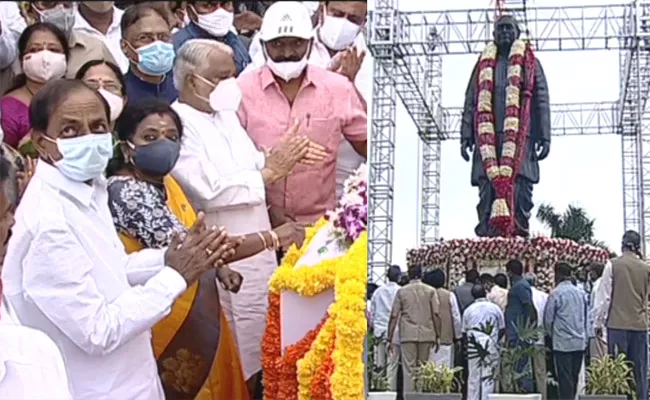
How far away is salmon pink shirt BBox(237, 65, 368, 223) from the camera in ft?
12.3

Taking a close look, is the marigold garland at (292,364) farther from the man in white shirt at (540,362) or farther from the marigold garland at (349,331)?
the man in white shirt at (540,362)

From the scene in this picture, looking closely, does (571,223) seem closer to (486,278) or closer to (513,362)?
(486,278)

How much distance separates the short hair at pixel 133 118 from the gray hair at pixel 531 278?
2724mm

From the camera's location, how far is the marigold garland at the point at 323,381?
353 centimetres

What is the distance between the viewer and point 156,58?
12.0 ft

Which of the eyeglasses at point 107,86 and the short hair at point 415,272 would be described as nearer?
the eyeglasses at point 107,86

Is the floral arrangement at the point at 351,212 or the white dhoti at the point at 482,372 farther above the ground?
the floral arrangement at the point at 351,212

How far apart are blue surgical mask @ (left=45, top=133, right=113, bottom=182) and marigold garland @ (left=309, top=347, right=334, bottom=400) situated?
904 mm

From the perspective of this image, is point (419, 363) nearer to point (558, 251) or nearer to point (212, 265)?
point (558, 251)

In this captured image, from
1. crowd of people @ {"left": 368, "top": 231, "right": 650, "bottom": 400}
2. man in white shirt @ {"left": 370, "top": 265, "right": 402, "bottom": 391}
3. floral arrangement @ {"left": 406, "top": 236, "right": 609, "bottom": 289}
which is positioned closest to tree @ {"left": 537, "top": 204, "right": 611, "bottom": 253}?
floral arrangement @ {"left": 406, "top": 236, "right": 609, "bottom": 289}

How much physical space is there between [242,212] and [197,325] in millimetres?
385

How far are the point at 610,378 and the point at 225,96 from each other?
97.7 inches

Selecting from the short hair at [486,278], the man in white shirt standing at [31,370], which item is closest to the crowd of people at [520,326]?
the short hair at [486,278]

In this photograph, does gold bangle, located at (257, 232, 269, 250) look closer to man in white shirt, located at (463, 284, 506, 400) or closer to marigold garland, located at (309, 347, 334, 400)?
marigold garland, located at (309, 347, 334, 400)
